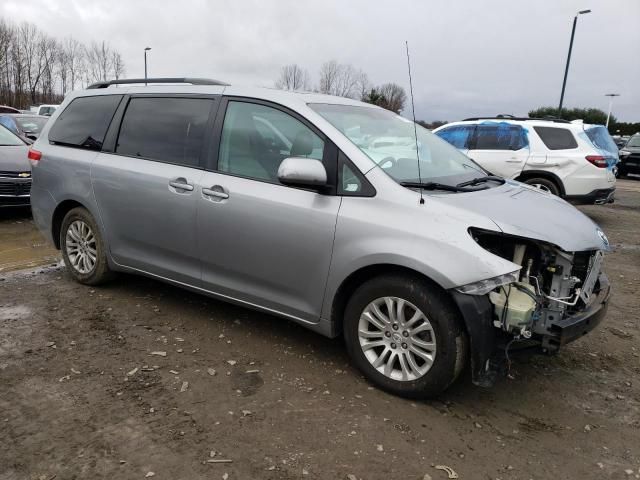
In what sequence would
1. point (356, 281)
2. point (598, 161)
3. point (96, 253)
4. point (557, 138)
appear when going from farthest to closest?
point (557, 138)
point (598, 161)
point (96, 253)
point (356, 281)

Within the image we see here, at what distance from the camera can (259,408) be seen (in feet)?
9.90

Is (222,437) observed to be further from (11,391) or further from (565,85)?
(565,85)

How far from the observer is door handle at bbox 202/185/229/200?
3639 millimetres

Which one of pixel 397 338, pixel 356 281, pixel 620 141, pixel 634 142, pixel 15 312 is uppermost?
pixel 620 141

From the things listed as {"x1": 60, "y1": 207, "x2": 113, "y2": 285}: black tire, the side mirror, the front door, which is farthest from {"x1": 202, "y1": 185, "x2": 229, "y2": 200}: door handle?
{"x1": 60, "y1": 207, "x2": 113, "y2": 285}: black tire

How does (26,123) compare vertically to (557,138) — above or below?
below

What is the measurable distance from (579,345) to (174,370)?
119 inches

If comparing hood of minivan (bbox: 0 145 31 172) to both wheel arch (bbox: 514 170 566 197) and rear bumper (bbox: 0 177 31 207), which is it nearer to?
rear bumper (bbox: 0 177 31 207)

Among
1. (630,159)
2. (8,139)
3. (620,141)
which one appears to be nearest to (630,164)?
(630,159)

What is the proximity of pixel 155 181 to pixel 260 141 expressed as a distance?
936mm

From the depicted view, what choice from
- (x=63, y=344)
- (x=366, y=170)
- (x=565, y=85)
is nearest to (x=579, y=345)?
(x=366, y=170)

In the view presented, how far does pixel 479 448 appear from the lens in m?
2.76

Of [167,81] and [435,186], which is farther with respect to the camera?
[167,81]

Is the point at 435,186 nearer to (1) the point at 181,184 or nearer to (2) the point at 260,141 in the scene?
(2) the point at 260,141
